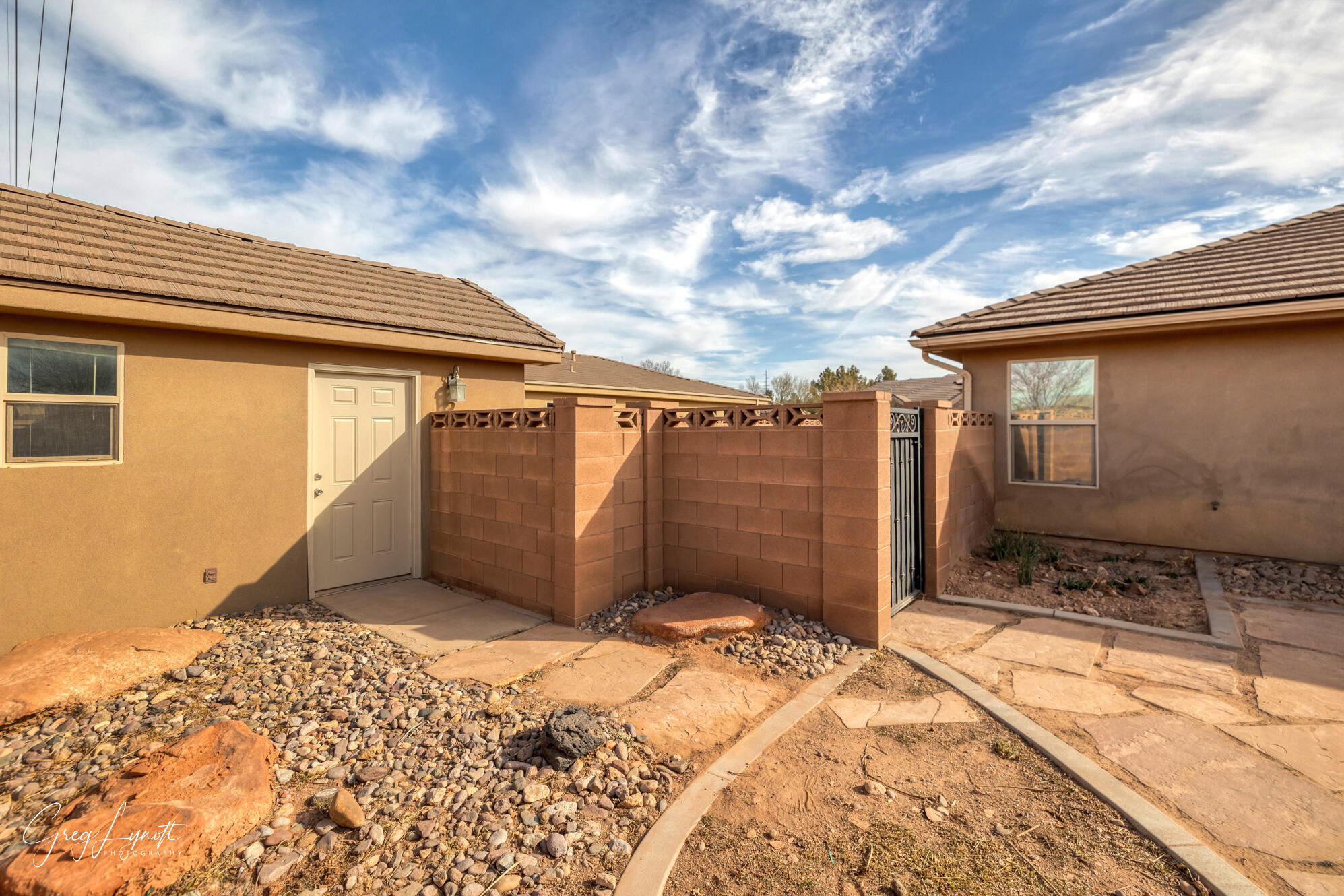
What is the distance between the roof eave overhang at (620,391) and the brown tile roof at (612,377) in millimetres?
58

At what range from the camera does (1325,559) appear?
5.66 m

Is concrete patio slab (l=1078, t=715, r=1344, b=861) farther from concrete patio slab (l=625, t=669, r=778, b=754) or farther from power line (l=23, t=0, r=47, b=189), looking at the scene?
power line (l=23, t=0, r=47, b=189)

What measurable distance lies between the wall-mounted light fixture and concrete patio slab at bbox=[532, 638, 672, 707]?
3.67m

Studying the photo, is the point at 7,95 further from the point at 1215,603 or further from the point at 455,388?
the point at 1215,603

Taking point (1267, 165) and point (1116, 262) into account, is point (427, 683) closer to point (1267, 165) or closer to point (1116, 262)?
point (1116, 262)

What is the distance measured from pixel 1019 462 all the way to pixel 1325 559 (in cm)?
289

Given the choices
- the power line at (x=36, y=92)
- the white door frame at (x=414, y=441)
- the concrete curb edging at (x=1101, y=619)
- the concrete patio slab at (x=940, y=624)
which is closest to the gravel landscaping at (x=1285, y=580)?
the concrete curb edging at (x=1101, y=619)

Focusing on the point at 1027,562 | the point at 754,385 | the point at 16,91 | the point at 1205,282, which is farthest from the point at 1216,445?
the point at 754,385

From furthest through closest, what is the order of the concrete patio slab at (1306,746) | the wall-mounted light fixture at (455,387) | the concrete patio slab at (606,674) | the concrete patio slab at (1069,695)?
the wall-mounted light fixture at (455,387) → the concrete patio slab at (606,674) → the concrete patio slab at (1069,695) → the concrete patio slab at (1306,746)

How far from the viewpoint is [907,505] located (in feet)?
16.1

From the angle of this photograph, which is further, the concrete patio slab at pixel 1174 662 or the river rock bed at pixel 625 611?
the river rock bed at pixel 625 611

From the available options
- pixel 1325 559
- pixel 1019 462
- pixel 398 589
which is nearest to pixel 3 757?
pixel 398 589

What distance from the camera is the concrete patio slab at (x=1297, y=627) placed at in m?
3.99

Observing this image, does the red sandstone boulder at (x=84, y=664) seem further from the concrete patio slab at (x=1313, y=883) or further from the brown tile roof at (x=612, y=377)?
the brown tile roof at (x=612, y=377)
